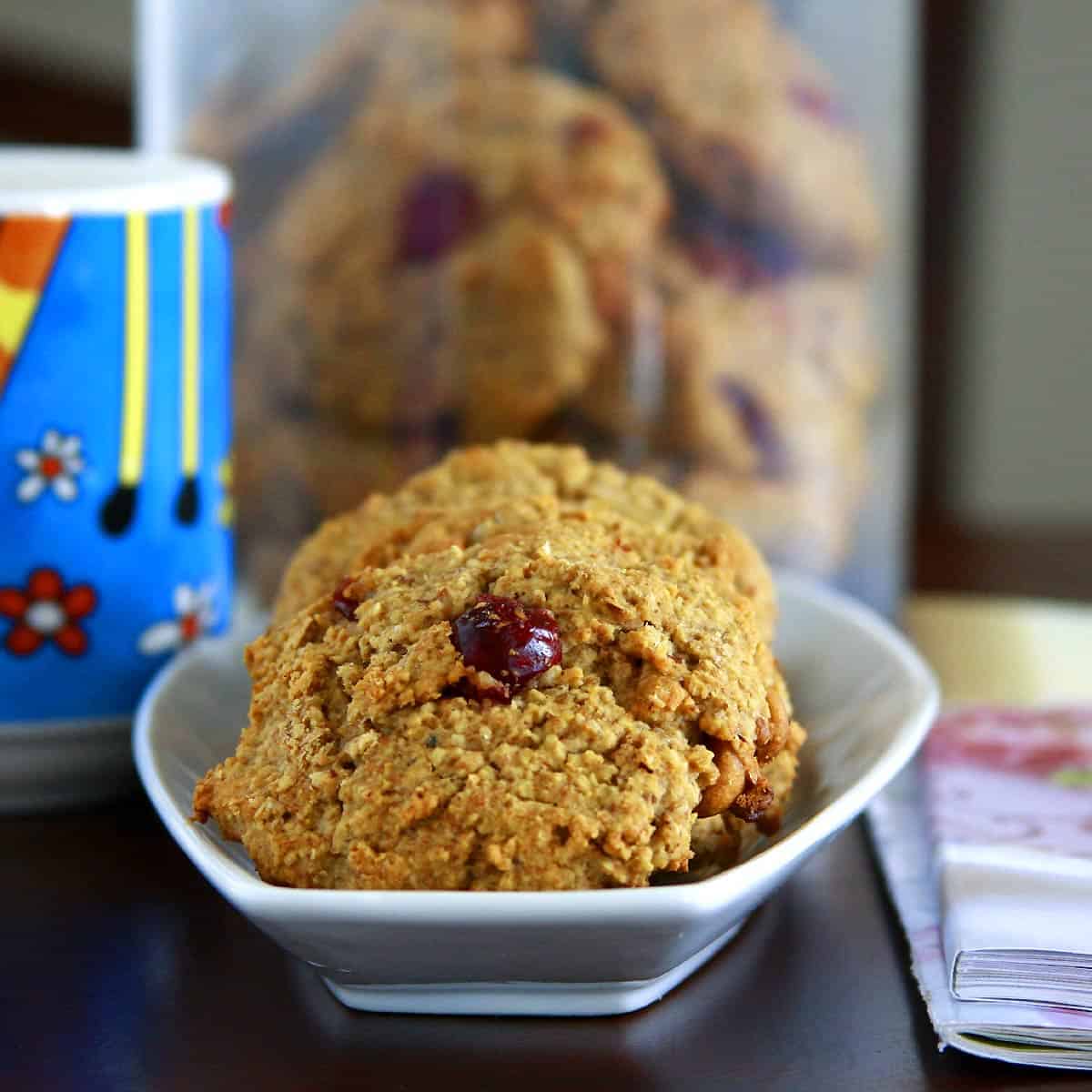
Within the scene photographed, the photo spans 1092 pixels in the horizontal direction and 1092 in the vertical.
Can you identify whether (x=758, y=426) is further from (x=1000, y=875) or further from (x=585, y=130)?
(x=1000, y=875)

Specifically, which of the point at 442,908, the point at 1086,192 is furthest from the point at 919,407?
the point at 442,908

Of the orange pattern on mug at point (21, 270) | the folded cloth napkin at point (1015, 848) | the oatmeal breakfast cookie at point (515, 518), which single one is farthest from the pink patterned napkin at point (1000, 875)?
the orange pattern on mug at point (21, 270)

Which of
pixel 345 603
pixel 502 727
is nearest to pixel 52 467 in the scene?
pixel 345 603

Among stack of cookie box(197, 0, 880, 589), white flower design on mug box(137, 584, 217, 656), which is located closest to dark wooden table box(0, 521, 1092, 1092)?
white flower design on mug box(137, 584, 217, 656)

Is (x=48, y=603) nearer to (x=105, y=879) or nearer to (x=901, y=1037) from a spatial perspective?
A: (x=105, y=879)

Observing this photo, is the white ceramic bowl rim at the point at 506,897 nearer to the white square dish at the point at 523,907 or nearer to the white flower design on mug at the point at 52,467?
the white square dish at the point at 523,907

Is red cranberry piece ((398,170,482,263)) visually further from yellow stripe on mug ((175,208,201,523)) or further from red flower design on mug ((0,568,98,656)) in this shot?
red flower design on mug ((0,568,98,656))
